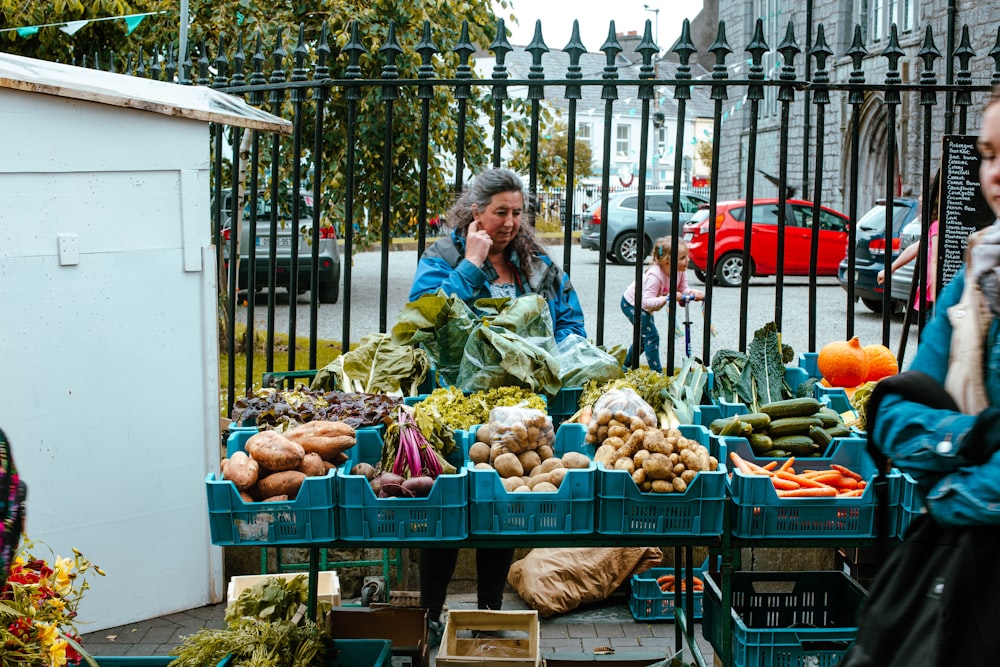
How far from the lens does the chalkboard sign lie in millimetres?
5160

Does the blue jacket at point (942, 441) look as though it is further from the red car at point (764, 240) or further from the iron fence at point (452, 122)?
the red car at point (764, 240)

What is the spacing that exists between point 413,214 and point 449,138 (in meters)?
0.77

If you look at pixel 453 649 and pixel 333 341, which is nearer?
pixel 453 649

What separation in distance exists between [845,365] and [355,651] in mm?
2498

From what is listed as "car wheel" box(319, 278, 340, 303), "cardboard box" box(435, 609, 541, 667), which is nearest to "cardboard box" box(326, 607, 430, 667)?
"cardboard box" box(435, 609, 541, 667)

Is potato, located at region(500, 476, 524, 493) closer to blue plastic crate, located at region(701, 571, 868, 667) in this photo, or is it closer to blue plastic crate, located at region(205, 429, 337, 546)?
blue plastic crate, located at region(205, 429, 337, 546)

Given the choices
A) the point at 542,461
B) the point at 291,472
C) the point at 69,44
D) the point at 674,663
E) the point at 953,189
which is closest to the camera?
the point at 291,472

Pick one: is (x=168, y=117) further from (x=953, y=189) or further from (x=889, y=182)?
(x=953, y=189)

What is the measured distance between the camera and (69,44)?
420 inches

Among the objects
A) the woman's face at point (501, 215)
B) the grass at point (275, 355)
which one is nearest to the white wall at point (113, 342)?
the woman's face at point (501, 215)

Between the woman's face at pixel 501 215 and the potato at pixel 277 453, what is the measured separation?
1875 mm

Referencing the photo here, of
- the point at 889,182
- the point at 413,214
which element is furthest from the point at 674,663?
the point at 413,214

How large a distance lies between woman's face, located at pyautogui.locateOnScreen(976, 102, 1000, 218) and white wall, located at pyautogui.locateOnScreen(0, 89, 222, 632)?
3570 mm

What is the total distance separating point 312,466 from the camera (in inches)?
136
